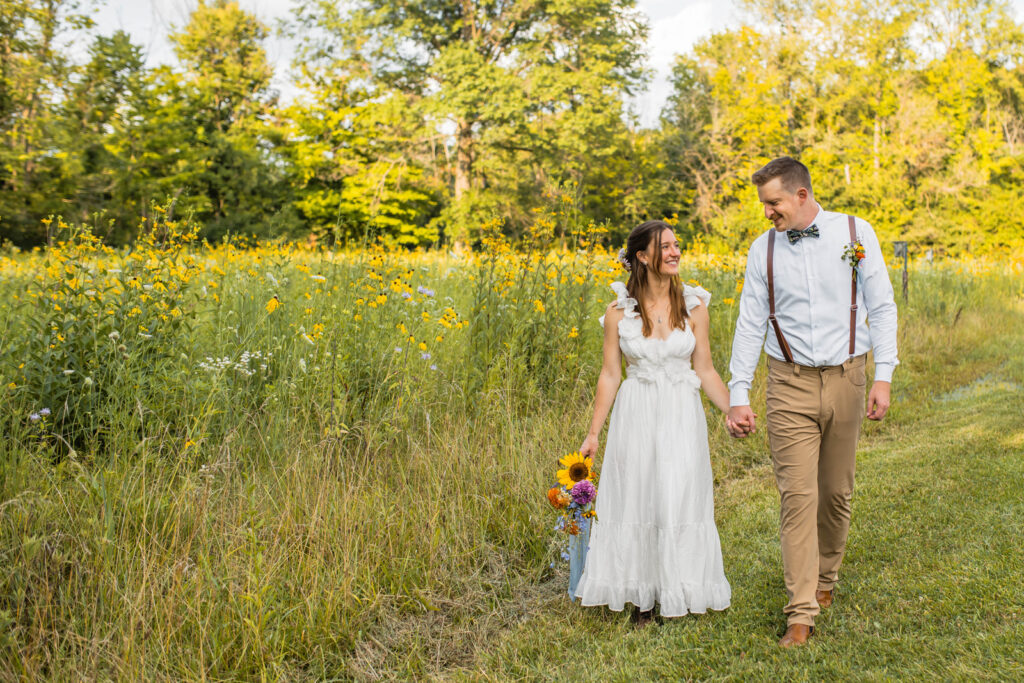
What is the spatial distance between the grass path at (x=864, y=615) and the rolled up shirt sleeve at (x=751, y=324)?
3.53 ft

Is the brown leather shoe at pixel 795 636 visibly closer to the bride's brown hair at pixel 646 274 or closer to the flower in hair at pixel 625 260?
the bride's brown hair at pixel 646 274

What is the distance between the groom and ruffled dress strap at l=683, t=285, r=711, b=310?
0.34 meters

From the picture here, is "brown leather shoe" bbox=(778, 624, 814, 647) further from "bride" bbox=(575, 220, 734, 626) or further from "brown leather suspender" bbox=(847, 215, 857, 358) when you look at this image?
"brown leather suspender" bbox=(847, 215, 857, 358)

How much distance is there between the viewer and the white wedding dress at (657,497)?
Answer: 3.48m

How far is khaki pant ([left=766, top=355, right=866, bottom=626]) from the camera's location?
3.31 metres

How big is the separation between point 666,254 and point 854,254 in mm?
790

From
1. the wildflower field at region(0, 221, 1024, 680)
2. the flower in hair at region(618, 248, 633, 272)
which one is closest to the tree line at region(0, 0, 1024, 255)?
the wildflower field at region(0, 221, 1024, 680)

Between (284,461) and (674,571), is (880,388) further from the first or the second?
(284,461)

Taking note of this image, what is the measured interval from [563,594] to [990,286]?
1504 cm

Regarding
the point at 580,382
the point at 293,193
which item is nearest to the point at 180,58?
the point at 293,193

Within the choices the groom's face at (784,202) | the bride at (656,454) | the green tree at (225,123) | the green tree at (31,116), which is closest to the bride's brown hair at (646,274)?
the bride at (656,454)

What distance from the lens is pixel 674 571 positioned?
3.48 m

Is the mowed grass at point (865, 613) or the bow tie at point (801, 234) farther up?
the bow tie at point (801, 234)

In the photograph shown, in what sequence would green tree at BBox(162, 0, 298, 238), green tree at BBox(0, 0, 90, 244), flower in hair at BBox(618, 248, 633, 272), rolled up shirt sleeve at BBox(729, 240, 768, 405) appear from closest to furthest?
rolled up shirt sleeve at BBox(729, 240, 768, 405) < flower in hair at BBox(618, 248, 633, 272) < green tree at BBox(0, 0, 90, 244) < green tree at BBox(162, 0, 298, 238)
